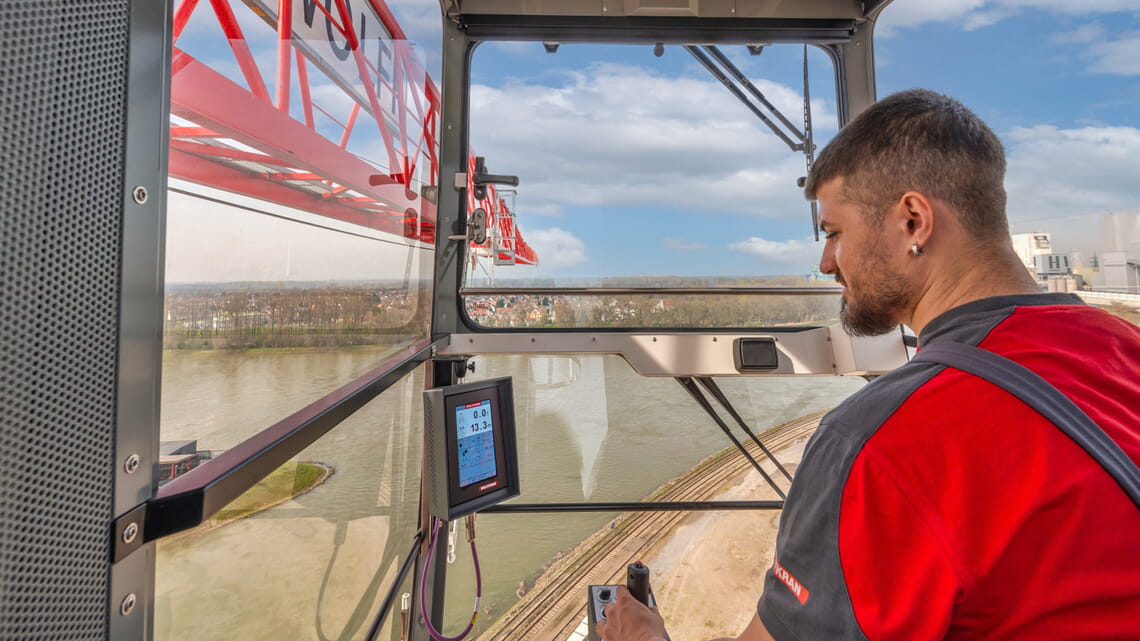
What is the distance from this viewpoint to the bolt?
40 cm

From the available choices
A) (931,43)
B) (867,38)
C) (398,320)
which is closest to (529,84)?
(398,320)

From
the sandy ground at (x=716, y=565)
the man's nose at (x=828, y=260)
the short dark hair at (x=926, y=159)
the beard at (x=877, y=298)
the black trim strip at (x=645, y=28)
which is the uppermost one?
the black trim strip at (x=645, y=28)

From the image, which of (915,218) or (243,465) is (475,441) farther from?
(915,218)

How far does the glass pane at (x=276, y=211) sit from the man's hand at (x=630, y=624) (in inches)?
32.3

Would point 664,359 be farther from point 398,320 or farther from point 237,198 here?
point 237,198

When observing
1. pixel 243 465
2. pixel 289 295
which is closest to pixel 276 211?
pixel 289 295

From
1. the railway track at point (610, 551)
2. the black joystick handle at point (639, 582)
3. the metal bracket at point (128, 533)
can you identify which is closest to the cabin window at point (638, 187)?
the railway track at point (610, 551)

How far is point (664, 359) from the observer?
1935 mm

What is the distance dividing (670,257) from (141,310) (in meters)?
1.78

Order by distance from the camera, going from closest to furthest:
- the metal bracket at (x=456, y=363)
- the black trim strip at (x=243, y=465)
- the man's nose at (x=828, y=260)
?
the black trim strip at (x=243, y=465)
the man's nose at (x=828, y=260)
the metal bracket at (x=456, y=363)

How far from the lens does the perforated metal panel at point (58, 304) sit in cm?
30

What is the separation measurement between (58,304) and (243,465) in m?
0.29

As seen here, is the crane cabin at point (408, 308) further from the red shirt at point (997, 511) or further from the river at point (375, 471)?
the red shirt at point (997, 511)

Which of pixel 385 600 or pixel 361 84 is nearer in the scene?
pixel 361 84
